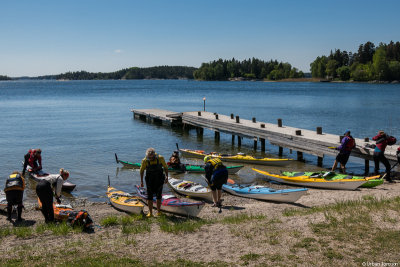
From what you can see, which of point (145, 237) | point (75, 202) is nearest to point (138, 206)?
point (145, 237)

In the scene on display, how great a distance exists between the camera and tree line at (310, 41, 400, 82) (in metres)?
161

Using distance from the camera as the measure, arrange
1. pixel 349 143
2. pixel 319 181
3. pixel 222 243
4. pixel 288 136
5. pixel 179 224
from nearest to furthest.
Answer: pixel 222 243
pixel 179 224
pixel 319 181
pixel 349 143
pixel 288 136

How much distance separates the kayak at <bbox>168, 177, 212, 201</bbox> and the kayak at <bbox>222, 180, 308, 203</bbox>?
1327 mm

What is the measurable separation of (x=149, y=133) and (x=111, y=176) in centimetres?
1730

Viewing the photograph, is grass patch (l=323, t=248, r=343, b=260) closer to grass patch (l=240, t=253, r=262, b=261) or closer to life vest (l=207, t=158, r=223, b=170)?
grass patch (l=240, t=253, r=262, b=261)

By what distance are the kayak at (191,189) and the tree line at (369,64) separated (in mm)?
162070

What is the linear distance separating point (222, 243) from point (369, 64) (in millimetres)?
184556

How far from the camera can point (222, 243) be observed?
9031 mm

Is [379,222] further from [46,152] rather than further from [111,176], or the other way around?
[46,152]

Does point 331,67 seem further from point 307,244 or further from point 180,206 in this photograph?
point 307,244

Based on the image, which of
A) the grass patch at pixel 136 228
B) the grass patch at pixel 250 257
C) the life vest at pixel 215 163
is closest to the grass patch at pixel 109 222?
the grass patch at pixel 136 228

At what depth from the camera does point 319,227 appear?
9648mm

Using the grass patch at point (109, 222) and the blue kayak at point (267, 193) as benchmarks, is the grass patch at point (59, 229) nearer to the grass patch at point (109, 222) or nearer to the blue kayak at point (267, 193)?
the grass patch at point (109, 222)

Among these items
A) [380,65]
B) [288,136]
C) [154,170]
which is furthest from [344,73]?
[154,170]
